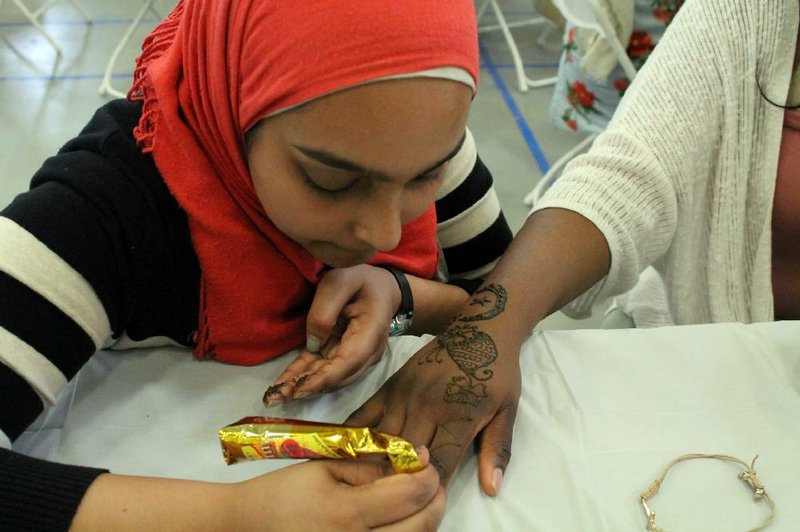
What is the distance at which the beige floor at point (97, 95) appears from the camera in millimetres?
2318

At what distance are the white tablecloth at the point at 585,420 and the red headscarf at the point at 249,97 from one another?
0.06 m

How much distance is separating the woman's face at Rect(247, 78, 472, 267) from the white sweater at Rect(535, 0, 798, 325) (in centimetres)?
32

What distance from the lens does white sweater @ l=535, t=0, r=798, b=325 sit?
84 cm

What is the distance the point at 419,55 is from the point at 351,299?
33cm

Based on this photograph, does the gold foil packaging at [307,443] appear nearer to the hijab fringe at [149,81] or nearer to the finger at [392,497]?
the finger at [392,497]

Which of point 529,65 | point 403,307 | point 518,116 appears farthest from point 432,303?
point 529,65

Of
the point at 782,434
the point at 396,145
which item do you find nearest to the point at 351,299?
the point at 396,145

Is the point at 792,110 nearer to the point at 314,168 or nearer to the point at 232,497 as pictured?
the point at 314,168

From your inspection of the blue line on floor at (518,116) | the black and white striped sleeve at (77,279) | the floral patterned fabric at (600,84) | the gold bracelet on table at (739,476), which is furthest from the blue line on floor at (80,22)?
the gold bracelet on table at (739,476)

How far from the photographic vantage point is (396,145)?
52 cm

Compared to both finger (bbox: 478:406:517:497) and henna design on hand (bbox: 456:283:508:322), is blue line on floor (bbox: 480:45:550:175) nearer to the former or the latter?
henna design on hand (bbox: 456:283:508:322)

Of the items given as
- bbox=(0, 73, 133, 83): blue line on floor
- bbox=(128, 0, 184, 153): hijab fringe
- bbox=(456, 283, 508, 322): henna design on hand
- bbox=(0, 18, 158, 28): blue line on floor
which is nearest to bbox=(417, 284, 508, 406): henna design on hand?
bbox=(456, 283, 508, 322): henna design on hand

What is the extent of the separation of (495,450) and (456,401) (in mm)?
63

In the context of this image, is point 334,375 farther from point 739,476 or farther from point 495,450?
point 739,476
